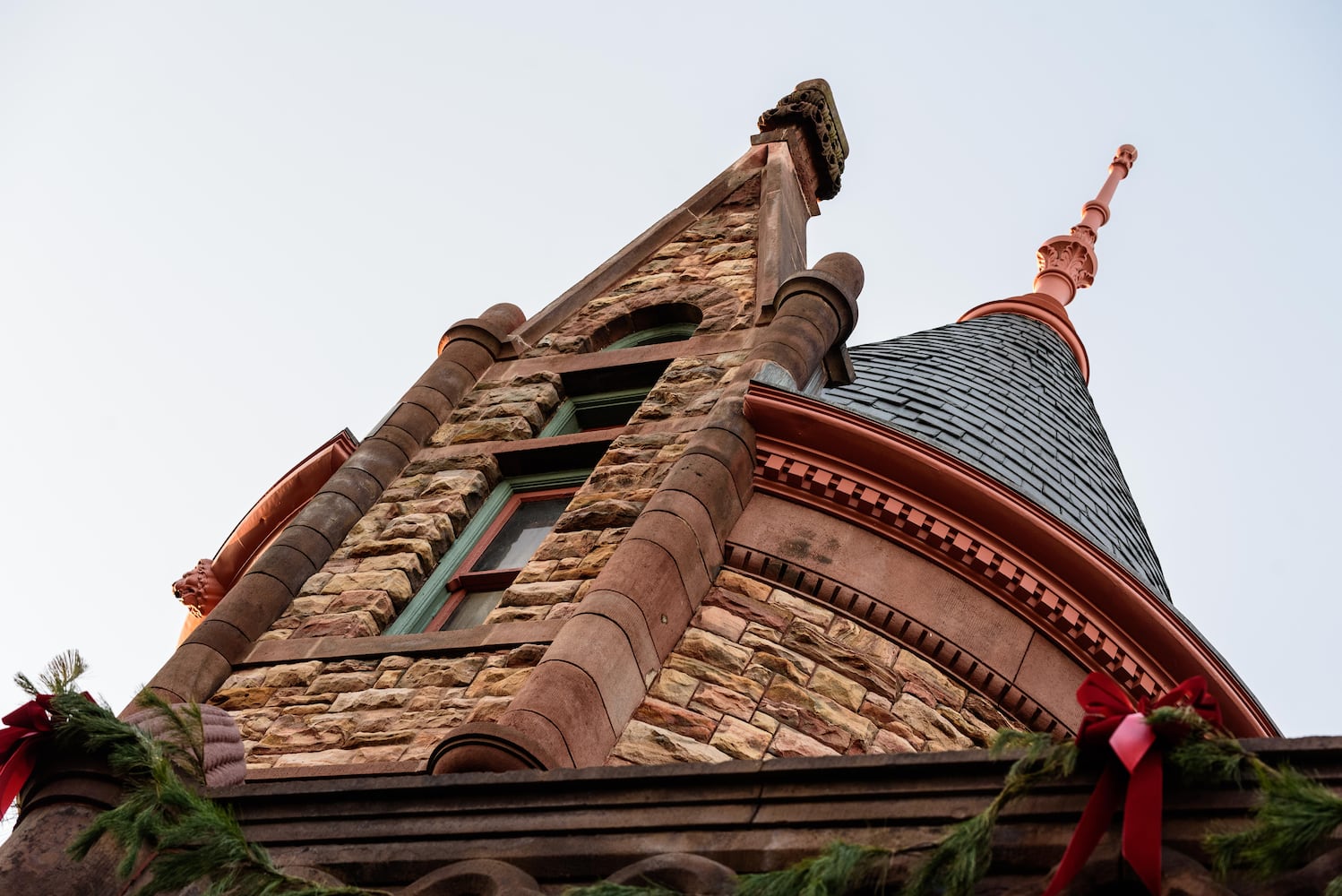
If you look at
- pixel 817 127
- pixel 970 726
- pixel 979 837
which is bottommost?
pixel 979 837

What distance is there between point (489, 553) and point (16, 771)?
4401 mm

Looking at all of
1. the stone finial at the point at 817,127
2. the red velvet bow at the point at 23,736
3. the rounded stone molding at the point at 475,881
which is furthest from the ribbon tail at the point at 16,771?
the stone finial at the point at 817,127

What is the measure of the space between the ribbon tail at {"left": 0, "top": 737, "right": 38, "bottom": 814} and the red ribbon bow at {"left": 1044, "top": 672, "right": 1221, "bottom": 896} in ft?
10.5

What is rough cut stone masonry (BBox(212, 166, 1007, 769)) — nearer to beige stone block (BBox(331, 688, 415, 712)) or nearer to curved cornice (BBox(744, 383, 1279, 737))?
beige stone block (BBox(331, 688, 415, 712))

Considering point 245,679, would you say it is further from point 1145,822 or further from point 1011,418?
point 1145,822

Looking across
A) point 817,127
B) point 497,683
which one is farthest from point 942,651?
point 817,127

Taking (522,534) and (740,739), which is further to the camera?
(522,534)

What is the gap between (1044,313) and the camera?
51.3 ft

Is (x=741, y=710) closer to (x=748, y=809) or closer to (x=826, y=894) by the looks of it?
(x=748, y=809)

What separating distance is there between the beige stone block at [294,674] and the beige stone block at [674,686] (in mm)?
1838

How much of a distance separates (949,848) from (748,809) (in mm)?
761

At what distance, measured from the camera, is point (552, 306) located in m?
12.2

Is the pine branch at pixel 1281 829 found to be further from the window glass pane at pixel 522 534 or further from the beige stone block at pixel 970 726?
the window glass pane at pixel 522 534

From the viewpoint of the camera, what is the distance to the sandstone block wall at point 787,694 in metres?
7.24
